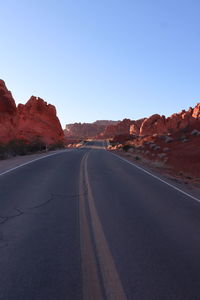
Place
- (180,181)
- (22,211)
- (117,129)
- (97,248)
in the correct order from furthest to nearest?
(117,129)
(180,181)
(22,211)
(97,248)

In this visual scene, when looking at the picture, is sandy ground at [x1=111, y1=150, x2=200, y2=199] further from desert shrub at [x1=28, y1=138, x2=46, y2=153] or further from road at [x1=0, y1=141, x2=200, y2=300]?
desert shrub at [x1=28, y1=138, x2=46, y2=153]

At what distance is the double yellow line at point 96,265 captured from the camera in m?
3.65

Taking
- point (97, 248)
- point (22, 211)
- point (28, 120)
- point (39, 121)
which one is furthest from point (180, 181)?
point (39, 121)

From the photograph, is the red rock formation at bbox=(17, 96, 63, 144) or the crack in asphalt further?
the red rock formation at bbox=(17, 96, 63, 144)

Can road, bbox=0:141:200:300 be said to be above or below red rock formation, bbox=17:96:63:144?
below

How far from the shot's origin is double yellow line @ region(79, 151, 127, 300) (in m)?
3.65

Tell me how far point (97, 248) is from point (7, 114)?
46840 mm

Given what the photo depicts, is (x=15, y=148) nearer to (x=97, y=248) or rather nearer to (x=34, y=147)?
(x=34, y=147)

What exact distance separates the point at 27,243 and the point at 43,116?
6473cm

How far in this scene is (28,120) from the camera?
62.3m

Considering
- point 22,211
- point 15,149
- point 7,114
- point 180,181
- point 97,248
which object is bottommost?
point 180,181

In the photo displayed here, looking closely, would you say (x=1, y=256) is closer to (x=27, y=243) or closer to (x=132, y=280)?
(x=27, y=243)

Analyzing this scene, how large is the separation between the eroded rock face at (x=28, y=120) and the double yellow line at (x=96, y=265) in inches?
1531

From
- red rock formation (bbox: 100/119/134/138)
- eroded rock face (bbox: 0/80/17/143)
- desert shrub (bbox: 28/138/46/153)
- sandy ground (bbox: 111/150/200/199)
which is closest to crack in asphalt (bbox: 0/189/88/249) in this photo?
sandy ground (bbox: 111/150/200/199)
